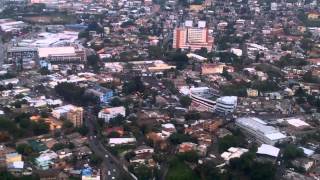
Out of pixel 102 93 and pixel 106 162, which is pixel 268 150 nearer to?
pixel 106 162

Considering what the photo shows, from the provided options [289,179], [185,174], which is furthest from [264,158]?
[185,174]

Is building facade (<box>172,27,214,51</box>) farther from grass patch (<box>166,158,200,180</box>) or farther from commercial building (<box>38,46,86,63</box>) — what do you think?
grass patch (<box>166,158,200,180</box>)

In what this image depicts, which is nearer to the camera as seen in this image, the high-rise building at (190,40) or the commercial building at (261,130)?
the commercial building at (261,130)

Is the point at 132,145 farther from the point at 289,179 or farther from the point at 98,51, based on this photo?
the point at 98,51

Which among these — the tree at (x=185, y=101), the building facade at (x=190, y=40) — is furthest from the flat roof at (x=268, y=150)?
the building facade at (x=190, y=40)

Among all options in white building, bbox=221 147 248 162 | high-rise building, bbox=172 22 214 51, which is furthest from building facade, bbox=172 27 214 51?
white building, bbox=221 147 248 162

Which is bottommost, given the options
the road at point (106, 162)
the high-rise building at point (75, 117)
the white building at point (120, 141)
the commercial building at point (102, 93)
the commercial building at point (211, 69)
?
the road at point (106, 162)

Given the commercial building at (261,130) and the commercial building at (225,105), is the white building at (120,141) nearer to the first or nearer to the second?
the commercial building at (261,130)
